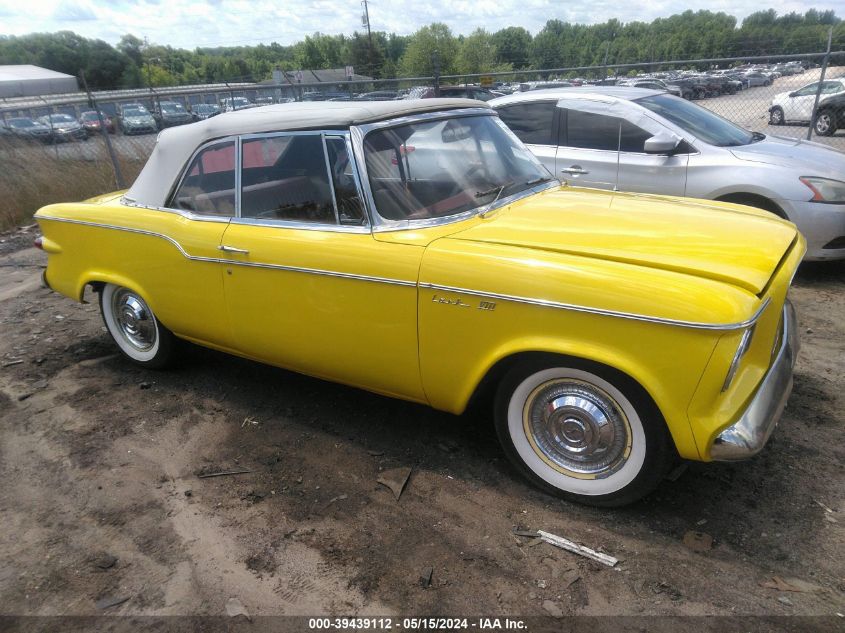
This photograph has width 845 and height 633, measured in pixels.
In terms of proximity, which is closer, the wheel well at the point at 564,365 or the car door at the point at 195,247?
the wheel well at the point at 564,365

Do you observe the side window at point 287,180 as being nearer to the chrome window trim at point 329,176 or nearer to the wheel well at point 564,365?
the chrome window trim at point 329,176

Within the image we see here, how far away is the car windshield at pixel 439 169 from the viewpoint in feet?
9.57

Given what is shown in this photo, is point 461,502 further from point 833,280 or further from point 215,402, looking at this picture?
point 833,280

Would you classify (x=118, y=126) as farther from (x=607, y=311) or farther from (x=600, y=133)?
(x=607, y=311)

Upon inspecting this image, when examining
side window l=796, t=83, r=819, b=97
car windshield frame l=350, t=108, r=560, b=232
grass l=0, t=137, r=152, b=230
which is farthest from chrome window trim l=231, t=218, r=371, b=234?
side window l=796, t=83, r=819, b=97

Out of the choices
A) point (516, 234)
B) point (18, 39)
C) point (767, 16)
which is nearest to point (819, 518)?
point (516, 234)

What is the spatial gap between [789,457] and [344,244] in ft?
7.93

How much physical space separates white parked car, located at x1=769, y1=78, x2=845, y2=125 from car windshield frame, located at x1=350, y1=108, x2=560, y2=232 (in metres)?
13.8

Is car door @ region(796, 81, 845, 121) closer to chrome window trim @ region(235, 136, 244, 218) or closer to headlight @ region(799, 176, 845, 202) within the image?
headlight @ region(799, 176, 845, 202)

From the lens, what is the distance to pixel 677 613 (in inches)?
81.4

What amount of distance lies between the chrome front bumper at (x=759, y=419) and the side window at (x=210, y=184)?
272 cm

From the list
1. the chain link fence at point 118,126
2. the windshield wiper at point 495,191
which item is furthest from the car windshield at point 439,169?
the chain link fence at point 118,126

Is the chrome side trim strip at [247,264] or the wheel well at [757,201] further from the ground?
the chrome side trim strip at [247,264]

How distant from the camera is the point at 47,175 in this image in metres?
9.43
